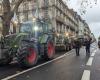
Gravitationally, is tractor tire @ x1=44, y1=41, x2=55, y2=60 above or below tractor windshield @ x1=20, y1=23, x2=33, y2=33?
below

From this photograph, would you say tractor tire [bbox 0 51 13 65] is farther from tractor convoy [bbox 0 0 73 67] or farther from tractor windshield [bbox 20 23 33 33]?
tractor windshield [bbox 20 23 33 33]

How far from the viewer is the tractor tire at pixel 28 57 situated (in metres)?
14.4

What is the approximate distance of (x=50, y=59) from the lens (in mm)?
19734

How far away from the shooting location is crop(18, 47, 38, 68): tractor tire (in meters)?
14.4

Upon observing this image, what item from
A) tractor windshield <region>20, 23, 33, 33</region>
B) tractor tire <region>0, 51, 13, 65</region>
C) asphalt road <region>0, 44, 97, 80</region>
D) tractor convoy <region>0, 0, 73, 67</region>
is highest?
tractor windshield <region>20, 23, 33, 33</region>

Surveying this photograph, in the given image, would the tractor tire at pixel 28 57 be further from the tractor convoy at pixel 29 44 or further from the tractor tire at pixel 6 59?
the tractor tire at pixel 6 59

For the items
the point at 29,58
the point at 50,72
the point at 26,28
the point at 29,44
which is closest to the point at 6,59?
the point at 29,58

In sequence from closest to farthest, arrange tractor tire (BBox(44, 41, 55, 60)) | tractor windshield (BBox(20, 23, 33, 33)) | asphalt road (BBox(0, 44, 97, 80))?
asphalt road (BBox(0, 44, 97, 80))
tractor windshield (BBox(20, 23, 33, 33))
tractor tire (BBox(44, 41, 55, 60))

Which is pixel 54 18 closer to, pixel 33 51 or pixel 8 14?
pixel 8 14

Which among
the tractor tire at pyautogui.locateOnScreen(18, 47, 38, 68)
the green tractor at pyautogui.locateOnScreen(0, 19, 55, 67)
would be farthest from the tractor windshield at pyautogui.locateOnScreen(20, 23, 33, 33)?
the tractor tire at pyautogui.locateOnScreen(18, 47, 38, 68)

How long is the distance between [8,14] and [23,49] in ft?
40.1

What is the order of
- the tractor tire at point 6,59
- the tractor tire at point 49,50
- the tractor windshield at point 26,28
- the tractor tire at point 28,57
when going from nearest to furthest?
1. the tractor tire at point 28,57
2. the tractor tire at point 6,59
3. the tractor windshield at point 26,28
4. the tractor tire at point 49,50

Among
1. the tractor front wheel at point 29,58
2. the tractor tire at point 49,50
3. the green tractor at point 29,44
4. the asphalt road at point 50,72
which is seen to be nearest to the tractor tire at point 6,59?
the green tractor at point 29,44

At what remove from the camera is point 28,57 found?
48.9ft
